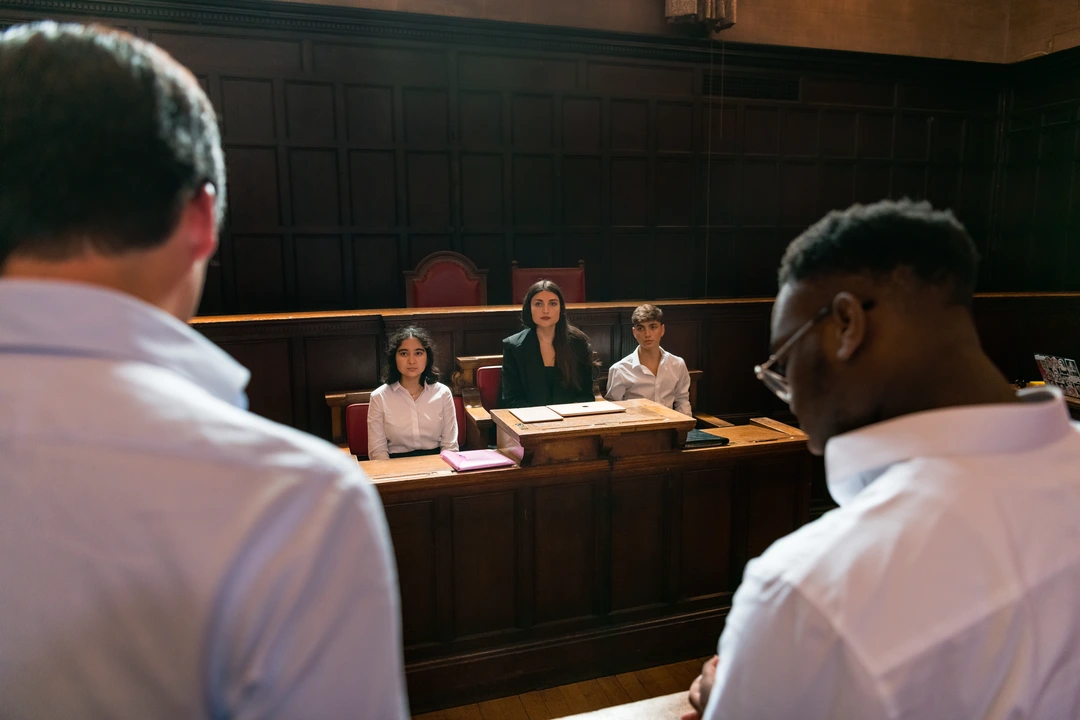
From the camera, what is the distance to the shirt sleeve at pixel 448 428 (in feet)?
12.0

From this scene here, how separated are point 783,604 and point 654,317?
352 centimetres

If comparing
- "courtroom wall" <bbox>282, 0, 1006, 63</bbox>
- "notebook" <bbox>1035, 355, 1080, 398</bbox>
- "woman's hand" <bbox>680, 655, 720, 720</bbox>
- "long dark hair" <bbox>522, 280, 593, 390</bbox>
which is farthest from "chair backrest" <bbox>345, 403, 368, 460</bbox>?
"notebook" <bbox>1035, 355, 1080, 398</bbox>

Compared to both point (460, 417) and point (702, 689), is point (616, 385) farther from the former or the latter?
point (702, 689)

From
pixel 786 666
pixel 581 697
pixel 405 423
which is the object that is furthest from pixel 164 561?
pixel 405 423

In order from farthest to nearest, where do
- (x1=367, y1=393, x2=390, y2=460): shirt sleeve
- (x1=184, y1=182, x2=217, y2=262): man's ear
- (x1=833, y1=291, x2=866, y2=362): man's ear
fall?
(x1=367, y1=393, x2=390, y2=460): shirt sleeve → (x1=833, y1=291, x2=866, y2=362): man's ear → (x1=184, y1=182, x2=217, y2=262): man's ear

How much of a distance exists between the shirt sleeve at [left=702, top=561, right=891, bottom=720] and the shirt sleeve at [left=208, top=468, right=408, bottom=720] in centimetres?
42

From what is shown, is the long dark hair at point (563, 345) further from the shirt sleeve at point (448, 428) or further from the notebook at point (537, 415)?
the notebook at point (537, 415)

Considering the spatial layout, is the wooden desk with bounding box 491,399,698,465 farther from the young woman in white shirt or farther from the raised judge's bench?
the raised judge's bench

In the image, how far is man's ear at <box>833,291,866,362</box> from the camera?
3.01ft

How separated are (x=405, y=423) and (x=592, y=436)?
3.83ft

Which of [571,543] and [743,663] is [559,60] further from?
[743,663]

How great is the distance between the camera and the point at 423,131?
20.4 feet

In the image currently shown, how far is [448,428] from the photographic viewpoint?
3695 millimetres

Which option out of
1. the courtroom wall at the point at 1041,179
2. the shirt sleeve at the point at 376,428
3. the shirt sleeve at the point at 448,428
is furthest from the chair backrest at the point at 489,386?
the courtroom wall at the point at 1041,179
